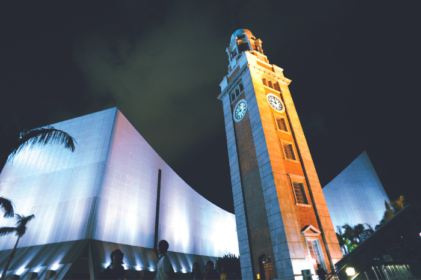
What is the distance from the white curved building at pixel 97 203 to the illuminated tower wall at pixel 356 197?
21096 millimetres

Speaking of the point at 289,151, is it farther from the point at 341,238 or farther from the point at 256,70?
the point at 341,238

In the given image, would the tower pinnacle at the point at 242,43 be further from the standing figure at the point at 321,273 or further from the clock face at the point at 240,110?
the standing figure at the point at 321,273

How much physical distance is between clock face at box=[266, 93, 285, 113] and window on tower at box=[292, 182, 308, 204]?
6136mm

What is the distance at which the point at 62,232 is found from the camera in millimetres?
19344

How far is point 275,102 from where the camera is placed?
60.8 ft

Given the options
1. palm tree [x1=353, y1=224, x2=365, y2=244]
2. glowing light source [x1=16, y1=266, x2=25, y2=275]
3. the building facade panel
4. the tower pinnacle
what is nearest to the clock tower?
the tower pinnacle

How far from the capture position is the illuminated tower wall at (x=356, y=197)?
35656 mm

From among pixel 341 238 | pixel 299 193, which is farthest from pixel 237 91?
pixel 341 238

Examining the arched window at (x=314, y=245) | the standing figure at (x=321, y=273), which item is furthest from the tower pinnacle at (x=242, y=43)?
the standing figure at (x=321, y=273)

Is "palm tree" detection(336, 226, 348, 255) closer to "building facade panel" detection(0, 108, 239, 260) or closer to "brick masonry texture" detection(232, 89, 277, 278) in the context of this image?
"building facade panel" detection(0, 108, 239, 260)

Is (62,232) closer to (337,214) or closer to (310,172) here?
(310,172)

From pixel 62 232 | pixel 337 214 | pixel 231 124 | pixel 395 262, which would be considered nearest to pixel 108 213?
pixel 62 232

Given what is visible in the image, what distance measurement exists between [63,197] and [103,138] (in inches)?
251

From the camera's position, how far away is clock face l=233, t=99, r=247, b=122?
1853 centimetres
